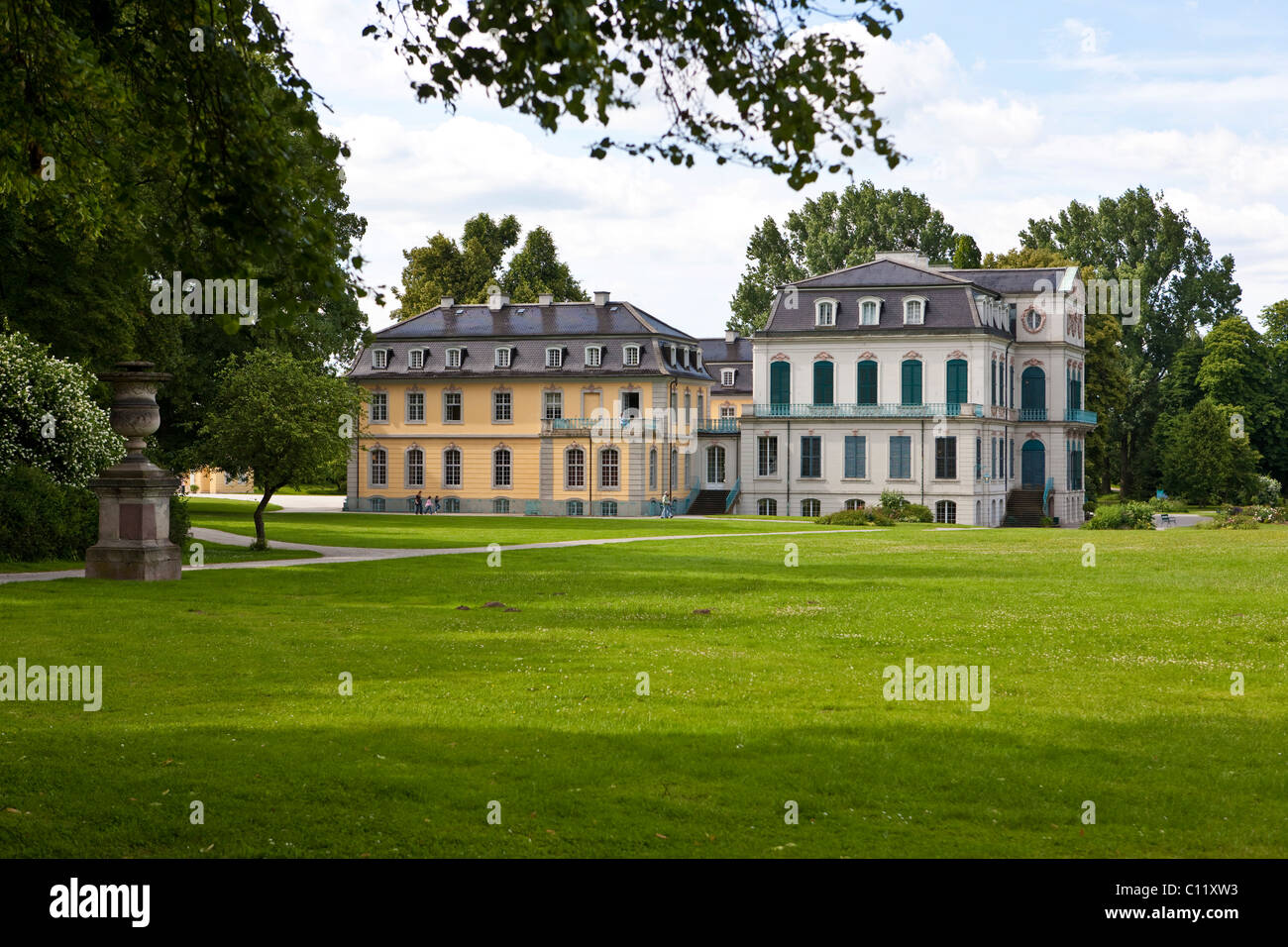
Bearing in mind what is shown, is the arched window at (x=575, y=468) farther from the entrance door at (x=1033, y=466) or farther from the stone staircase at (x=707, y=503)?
the entrance door at (x=1033, y=466)

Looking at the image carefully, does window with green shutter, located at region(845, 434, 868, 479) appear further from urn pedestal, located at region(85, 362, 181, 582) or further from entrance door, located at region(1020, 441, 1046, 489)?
urn pedestal, located at region(85, 362, 181, 582)

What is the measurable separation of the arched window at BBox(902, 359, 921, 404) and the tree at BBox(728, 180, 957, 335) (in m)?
29.3

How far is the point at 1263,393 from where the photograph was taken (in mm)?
83500

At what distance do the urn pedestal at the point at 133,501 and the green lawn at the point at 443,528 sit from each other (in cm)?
1223

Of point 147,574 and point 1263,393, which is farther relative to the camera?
point 1263,393

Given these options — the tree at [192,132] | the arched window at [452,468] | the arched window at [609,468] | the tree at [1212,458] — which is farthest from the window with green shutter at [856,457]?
the tree at [192,132]

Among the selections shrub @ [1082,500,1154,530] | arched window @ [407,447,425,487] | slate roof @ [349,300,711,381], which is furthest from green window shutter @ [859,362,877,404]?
arched window @ [407,447,425,487]

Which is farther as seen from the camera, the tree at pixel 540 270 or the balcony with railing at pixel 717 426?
the tree at pixel 540 270

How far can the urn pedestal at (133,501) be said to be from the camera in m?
23.5

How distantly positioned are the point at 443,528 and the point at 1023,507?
28139mm
